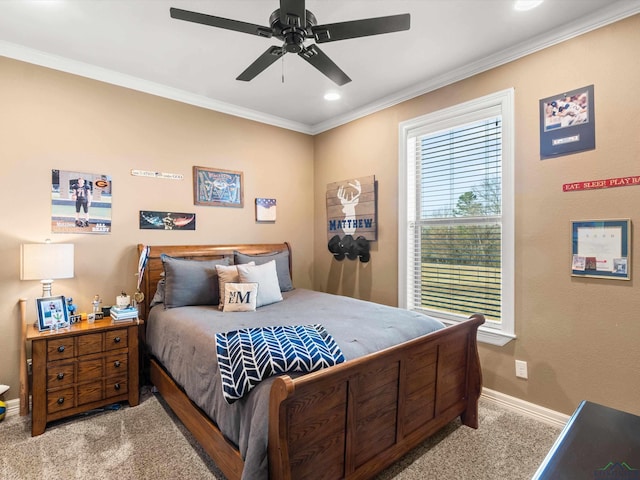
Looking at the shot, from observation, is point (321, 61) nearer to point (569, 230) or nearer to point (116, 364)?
point (569, 230)

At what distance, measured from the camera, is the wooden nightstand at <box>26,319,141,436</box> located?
220 cm

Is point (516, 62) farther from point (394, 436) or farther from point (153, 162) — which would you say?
point (153, 162)

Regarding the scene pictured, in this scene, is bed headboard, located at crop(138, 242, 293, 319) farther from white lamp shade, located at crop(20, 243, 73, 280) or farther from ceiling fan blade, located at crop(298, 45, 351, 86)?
ceiling fan blade, located at crop(298, 45, 351, 86)

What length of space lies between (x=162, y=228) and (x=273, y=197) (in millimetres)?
1294

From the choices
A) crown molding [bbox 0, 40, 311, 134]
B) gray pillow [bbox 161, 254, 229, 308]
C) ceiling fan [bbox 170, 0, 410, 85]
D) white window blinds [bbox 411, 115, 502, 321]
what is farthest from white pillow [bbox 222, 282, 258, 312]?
crown molding [bbox 0, 40, 311, 134]

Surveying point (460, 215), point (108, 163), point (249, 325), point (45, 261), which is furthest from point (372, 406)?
point (108, 163)

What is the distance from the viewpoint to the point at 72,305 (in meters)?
2.59

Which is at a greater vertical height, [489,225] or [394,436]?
[489,225]

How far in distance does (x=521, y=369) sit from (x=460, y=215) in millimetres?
1288

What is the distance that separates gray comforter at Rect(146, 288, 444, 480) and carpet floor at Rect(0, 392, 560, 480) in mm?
374

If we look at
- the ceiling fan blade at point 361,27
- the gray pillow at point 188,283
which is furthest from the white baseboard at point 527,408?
the ceiling fan blade at point 361,27

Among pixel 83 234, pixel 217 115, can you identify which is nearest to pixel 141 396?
pixel 83 234

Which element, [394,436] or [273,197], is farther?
[273,197]

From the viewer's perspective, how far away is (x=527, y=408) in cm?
245
